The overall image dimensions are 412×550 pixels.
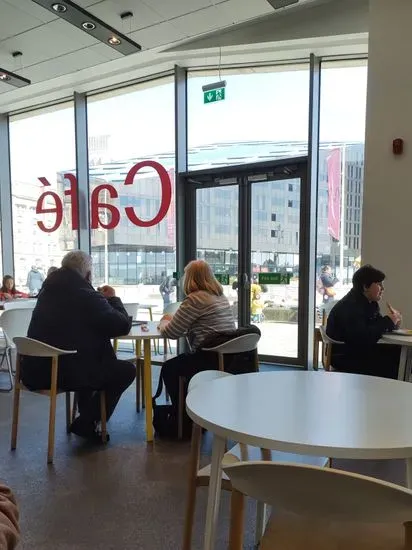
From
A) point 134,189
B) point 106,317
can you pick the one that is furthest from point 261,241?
point 106,317

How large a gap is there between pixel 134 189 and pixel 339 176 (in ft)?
9.05

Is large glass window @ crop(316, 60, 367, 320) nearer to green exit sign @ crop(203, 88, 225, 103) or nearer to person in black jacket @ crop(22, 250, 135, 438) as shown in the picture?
green exit sign @ crop(203, 88, 225, 103)

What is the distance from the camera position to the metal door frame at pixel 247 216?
17.2 feet

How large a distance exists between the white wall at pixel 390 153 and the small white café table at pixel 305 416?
254 centimetres

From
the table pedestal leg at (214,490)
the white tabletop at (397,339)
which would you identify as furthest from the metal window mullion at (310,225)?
the table pedestal leg at (214,490)

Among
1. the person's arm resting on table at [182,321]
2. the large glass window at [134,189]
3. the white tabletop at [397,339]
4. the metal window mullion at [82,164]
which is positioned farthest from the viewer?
the metal window mullion at [82,164]

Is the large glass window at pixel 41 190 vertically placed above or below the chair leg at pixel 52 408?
above

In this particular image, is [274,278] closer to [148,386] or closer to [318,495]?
[148,386]

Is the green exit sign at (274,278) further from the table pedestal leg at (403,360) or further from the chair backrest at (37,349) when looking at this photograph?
the chair backrest at (37,349)

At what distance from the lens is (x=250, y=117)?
5.46 m

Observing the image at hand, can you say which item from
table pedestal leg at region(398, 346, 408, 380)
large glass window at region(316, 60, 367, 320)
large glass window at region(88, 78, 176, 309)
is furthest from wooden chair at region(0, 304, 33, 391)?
table pedestal leg at region(398, 346, 408, 380)

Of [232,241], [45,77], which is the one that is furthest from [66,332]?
[45,77]

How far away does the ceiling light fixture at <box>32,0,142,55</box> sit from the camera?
3.89 m

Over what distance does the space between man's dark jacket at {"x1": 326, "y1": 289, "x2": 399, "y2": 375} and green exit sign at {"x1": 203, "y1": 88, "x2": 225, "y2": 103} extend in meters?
2.92
